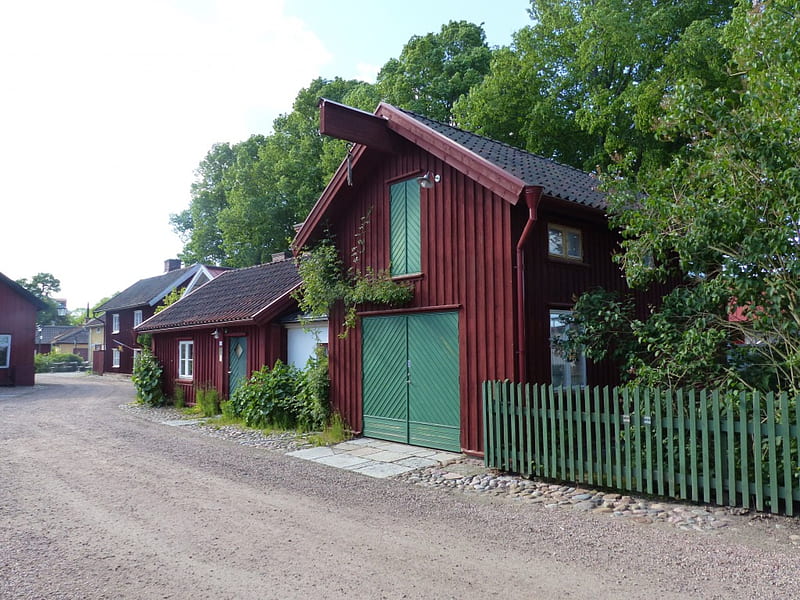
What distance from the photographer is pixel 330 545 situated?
214 inches

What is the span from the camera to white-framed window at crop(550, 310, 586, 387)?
965 cm

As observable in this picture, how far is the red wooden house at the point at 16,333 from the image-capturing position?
28.1m

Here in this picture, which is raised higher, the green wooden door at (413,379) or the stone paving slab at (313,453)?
the green wooden door at (413,379)

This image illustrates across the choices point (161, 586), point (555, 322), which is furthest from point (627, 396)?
point (161, 586)

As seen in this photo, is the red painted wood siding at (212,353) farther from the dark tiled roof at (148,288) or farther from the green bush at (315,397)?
the dark tiled roof at (148,288)

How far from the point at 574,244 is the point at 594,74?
44.3 feet

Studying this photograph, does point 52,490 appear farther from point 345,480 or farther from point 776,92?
point 776,92

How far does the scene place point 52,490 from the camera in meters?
7.69

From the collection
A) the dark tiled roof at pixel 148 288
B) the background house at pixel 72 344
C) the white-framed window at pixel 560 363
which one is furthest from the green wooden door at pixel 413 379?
the background house at pixel 72 344

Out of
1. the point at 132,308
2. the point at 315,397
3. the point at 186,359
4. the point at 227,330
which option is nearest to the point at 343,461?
the point at 315,397

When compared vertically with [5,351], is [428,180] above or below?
above

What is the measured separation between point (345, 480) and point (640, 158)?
54.4 ft

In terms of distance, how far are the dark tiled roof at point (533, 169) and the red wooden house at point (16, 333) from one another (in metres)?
25.4

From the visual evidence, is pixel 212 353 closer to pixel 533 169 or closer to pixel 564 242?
pixel 533 169
